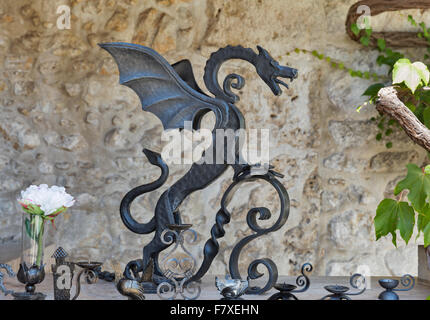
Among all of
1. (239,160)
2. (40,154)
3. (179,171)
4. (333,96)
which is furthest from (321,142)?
(40,154)

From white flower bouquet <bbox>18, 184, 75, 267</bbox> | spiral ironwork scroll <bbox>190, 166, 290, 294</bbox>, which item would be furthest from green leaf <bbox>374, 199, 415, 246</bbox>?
white flower bouquet <bbox>18, 184, 75, 267</bbox>

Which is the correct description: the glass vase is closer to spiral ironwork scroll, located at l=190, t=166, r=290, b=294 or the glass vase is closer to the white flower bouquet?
the white flower bouquet

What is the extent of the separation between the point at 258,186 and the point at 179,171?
1.18ft

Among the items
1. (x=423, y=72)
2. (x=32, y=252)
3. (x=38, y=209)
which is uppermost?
(x=423, y=72)

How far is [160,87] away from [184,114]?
106 millimetres

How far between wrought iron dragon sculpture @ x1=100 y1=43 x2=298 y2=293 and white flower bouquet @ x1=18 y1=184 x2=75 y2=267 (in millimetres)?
265

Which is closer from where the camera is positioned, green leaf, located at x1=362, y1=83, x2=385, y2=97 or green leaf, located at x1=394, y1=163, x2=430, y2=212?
green leaf, located at x1=394, y1=163, x2=430, y2=212

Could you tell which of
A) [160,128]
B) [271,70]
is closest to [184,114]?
[271,70]

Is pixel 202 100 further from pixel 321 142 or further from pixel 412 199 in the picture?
pixel 321 142

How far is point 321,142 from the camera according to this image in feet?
8.20

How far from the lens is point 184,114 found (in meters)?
1.53

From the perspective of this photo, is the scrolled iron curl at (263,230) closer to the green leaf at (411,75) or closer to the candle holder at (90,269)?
the candle holder at (90,269)

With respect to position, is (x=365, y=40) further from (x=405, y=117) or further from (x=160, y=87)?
(x=160, y=87)

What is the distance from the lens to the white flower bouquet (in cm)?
134
